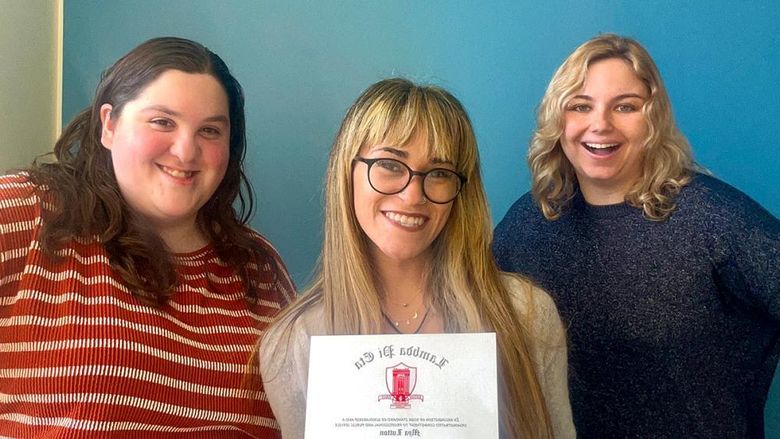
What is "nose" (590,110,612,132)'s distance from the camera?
5.08ft

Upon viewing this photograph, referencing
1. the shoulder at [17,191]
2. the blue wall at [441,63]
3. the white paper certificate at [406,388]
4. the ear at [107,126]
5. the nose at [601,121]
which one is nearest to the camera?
the white paper certificate at [406,388]

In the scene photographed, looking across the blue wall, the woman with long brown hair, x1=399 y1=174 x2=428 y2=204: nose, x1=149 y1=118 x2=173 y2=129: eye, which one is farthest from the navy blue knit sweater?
x1=149 y1=118 x2=173 y2=129: eye

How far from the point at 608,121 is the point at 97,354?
3.72ft

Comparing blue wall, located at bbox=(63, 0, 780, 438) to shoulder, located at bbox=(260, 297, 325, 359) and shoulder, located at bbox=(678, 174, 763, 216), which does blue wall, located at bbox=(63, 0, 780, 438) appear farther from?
shoulder, located at bbox=(260, 297, 325, 359)

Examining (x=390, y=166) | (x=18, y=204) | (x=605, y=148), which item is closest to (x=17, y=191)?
(x=18, y=204)

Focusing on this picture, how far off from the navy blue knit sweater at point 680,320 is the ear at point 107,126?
102cm

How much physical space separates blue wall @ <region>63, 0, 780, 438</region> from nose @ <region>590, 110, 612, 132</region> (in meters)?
0.25

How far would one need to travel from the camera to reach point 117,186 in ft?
4.72

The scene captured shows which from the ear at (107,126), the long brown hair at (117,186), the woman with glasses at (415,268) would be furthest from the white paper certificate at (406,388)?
the ear at (107,126)

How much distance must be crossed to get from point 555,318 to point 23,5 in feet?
5.03

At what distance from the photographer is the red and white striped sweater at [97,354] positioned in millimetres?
1255

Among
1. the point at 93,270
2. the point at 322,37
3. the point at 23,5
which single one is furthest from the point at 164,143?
the point at 23,5

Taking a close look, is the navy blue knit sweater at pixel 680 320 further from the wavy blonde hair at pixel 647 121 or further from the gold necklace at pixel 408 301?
the gold necklace at pixel 408 301

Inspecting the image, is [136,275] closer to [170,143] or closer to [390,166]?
[170,143]
